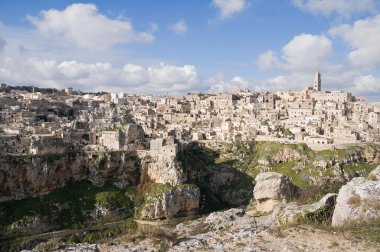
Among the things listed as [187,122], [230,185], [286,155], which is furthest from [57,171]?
[187,122]

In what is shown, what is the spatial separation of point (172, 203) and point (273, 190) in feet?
68.1

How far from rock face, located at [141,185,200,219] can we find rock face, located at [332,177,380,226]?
32377 mm

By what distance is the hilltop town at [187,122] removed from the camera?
5553 centimetres

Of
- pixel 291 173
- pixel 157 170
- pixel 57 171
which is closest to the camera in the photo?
pixel 57 171

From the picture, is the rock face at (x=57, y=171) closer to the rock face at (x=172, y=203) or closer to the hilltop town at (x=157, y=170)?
the hilltop town at (x=157, y=170)

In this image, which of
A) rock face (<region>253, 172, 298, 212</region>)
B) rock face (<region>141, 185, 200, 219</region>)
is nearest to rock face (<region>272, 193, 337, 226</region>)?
rock face (<region>253, 172, 298, 212</region>)

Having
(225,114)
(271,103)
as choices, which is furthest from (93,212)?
(271,103)

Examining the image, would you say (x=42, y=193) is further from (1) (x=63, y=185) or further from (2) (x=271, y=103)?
(2) (x=271, y=103)

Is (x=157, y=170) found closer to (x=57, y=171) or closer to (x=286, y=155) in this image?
(x=57, y=171)

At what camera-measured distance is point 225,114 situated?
283 feet

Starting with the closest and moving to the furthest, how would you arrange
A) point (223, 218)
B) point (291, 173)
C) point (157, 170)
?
point (223, 218), point (157, 170), point (291, 173)

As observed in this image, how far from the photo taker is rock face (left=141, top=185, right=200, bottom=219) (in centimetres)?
4849

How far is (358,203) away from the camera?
17.0 m

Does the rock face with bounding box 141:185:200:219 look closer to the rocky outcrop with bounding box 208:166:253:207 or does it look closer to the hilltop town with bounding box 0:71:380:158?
the hilltop town with bounding box 0:71:380:158
